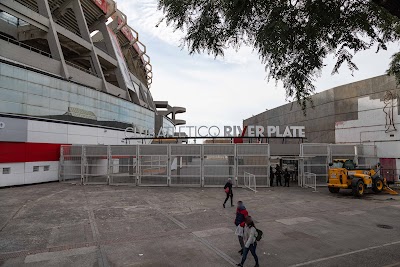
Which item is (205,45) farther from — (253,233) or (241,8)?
(253,233)

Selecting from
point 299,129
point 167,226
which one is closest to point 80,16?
point 299,129

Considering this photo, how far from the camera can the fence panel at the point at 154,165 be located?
2455cm

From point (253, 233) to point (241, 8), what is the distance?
5760mm

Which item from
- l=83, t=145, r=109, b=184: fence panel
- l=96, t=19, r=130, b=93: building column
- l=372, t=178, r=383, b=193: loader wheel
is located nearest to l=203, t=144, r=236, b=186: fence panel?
l=83, t=145, r=109, b=184: fence panel

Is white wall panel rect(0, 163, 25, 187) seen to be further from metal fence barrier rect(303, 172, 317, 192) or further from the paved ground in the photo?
metal fence barrier rect(303, 172, 317, 192)

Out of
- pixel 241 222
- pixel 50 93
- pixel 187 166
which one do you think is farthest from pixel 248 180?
pixel 50 93

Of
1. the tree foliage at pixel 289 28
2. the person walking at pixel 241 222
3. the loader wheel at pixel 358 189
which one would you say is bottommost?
the loader wheel at pixel 358 189

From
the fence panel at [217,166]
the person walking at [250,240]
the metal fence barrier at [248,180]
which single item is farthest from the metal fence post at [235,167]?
the person walking at [250,240]

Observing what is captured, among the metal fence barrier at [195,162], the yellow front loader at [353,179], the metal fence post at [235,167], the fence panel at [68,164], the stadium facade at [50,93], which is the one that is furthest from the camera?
the fence panel at [68,164]

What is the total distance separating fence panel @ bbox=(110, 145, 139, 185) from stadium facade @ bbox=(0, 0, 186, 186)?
667 cm

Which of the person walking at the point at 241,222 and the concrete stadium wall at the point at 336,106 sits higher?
the concrete stadium wall at the point at 336,106

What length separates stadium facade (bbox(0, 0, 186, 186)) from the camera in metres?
23.1

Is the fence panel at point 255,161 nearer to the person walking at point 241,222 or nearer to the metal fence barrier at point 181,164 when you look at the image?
the metal fence barrier at point 181,164

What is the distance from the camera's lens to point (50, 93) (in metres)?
27.0
